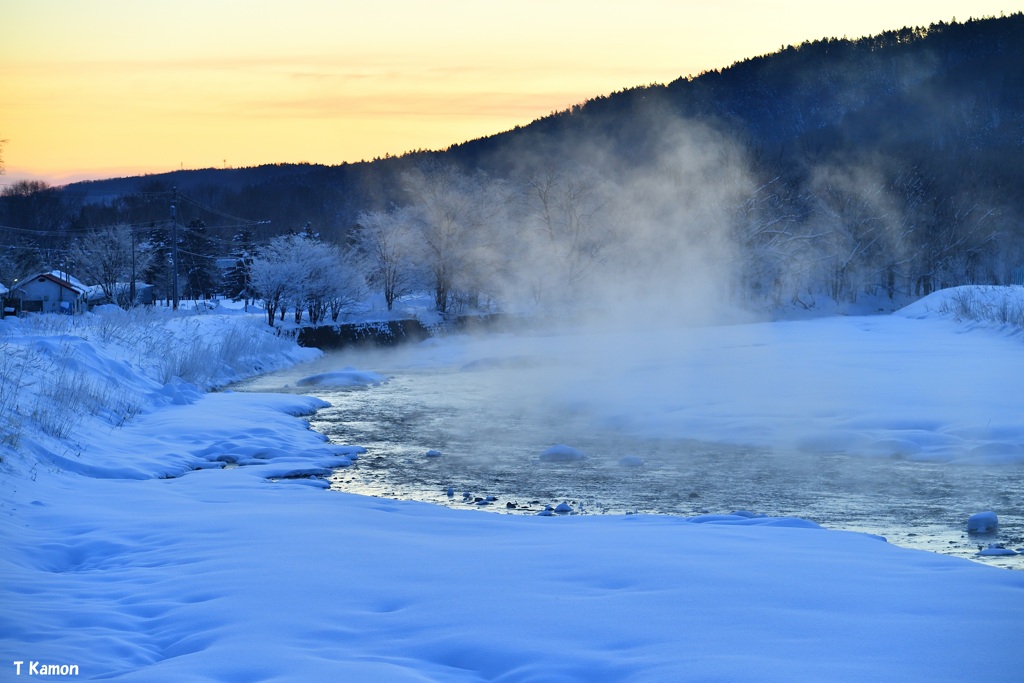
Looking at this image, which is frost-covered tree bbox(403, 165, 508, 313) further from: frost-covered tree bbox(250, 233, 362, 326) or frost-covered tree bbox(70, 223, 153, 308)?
frost-covered tree bbox(70, 223, 153, 308)

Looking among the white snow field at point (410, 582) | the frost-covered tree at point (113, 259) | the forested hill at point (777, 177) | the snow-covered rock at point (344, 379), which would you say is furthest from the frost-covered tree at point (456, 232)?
the white snow field at point (410, 582)

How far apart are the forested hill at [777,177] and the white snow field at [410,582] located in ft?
160

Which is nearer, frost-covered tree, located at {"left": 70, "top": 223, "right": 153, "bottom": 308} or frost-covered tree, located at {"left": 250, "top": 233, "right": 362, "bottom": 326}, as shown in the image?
frost-covered tree, located at {"left": 250, "top": 233, "right": 362, "bottom": 326}

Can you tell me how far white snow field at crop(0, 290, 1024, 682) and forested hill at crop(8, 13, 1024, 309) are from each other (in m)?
48.9

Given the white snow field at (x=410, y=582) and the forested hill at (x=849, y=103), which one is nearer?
the white snow field at (x=410, y=582)

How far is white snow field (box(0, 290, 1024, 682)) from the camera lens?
4289mm

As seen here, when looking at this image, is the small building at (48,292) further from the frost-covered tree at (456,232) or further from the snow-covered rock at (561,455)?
the snow-covered rock at (561,455)

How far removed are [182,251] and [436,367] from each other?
60.8 metres

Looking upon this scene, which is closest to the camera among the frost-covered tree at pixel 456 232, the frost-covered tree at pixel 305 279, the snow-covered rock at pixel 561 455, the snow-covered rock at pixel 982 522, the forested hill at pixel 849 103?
the snow-covered rock at pixel 982 522

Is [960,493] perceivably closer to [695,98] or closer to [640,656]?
[640,656]

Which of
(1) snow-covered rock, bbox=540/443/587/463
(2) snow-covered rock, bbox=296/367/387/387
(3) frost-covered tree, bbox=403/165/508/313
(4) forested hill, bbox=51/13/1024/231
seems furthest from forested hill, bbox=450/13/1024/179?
(1) snow-covered rock, bbox=540/443/587/463

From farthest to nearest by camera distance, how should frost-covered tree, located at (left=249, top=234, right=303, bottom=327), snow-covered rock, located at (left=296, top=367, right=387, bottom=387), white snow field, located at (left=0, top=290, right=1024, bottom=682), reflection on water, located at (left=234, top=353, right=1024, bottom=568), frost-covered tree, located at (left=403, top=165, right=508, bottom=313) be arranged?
frost-covered tree, located at (left=403, top=165, right=508, bottom=313) → frost-covered tree, located at (left=249, top=234, right=303, bottom=327) → snow-covered rock, located at (left=296, top=367, right=387, bottom=387) → reflection on water, located at (left=234, top=353, right=1024, bottom=568) → white snow field, located at (left=0, top=290, right=1024, bottom=682)

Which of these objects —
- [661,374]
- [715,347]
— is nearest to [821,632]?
[661,374]

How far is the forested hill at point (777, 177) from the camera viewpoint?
61406 mm
